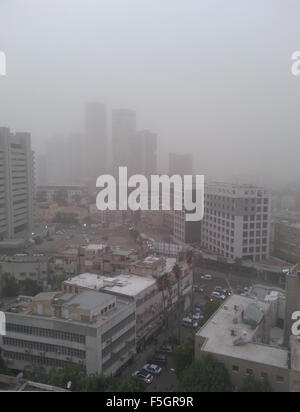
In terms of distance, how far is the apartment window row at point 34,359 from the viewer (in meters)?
3.45

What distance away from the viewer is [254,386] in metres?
2.51

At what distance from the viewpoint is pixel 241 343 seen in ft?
9.75

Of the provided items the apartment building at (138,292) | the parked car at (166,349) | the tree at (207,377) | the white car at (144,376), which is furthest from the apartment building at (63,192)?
the tree at (207,377)

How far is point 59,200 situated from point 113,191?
16.0 feet

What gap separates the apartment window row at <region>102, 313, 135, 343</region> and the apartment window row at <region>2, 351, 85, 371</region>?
0.31 meters

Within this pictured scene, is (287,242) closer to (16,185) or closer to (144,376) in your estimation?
(144,376)

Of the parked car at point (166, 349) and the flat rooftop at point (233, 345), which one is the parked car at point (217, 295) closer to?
the parked car at point (166, 349)

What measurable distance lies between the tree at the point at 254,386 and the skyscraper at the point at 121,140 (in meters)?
9.73

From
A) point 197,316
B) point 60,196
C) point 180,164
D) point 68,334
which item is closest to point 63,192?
point 60,196

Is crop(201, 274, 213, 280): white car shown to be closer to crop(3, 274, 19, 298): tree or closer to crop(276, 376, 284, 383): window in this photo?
crop(3, 274, 19, 298): tree

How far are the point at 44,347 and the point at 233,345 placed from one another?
66.3 inches

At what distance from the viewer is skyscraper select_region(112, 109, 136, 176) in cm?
1167

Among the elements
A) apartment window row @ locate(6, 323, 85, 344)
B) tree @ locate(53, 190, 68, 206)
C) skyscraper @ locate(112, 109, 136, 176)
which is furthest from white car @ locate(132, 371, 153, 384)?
tree @ locate(53, 190, 68, 206)
